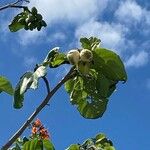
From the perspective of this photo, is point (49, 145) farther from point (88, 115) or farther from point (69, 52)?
point (69, 52)

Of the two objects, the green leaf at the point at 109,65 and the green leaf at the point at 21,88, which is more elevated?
the green leaf at the point at 109,65

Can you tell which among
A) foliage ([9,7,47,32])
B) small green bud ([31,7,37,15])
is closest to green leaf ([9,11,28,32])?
foliage ([9,7,47,32])

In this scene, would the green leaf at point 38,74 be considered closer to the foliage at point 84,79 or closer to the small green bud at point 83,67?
the foliage at point 84,79

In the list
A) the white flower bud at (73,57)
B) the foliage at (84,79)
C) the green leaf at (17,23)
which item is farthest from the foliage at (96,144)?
the green leaf at (17,23)

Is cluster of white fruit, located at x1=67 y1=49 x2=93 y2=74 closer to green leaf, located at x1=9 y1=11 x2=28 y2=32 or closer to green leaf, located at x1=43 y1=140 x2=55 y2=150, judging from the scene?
green leaf, located at x1=43 y1=140 x2=55 y2=150

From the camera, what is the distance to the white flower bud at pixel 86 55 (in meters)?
3.97

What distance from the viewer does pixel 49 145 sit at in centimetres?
427

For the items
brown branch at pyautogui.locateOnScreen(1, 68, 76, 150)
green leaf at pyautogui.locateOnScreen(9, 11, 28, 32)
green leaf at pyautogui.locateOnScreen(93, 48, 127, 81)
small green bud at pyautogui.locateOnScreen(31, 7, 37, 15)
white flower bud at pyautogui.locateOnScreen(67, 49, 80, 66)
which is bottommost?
brown branch at pyautogui.locateOnScreen(1, 68, 76, 150)

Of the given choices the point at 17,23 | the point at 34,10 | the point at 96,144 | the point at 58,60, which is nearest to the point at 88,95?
the point at 58,60

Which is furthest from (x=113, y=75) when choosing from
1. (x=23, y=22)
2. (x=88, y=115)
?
(x=23, y=22)

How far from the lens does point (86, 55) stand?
3.99 meters

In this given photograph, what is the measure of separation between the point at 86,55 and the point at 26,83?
445 millimetres

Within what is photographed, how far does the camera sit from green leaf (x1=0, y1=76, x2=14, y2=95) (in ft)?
13.7

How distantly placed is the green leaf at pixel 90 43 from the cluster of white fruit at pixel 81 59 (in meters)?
0.10
